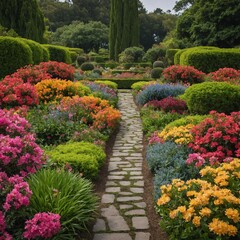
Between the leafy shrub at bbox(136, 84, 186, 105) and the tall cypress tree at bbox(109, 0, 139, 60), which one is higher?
the tall cypress tree at bbox(109, 0, 139, 60)

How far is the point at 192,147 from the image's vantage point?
541 cm

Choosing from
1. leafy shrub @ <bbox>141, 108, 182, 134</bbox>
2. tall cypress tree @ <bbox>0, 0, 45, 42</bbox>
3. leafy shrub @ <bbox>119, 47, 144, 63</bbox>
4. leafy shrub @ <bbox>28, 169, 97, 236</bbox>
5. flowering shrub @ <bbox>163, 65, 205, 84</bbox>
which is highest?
tall cypress tree @ <bbox>0, 0, 45, 42</bbox>

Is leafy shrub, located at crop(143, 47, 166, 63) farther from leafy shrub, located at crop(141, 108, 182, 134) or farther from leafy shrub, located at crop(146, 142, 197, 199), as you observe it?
leafy shrub, located at crop(146, 142, 197, 199)

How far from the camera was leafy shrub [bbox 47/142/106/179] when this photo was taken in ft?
16.6

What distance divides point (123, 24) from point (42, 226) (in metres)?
37.0

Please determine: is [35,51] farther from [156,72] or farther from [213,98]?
[213,98]

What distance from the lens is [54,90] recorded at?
10.1 m

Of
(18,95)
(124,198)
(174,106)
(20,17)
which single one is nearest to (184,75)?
(174,106)

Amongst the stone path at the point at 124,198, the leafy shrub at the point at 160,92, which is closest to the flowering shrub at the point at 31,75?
the leafy shrub at the point at 160,92

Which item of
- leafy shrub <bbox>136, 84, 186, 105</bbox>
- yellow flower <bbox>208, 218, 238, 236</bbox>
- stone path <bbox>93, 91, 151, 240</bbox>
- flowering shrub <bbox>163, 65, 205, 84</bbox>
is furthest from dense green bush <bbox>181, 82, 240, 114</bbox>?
yellow flower <bbox>208, 218, 238, 236</bbox>

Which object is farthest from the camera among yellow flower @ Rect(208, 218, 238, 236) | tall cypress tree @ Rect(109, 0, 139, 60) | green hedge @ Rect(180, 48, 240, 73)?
tall cypress tree @ Rect(109, 0, 139, 60)

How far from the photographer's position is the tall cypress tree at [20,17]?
20906mm

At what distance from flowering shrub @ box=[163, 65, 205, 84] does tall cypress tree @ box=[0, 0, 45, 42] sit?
11.3 meters

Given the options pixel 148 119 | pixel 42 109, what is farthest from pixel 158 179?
pixel 42 109
